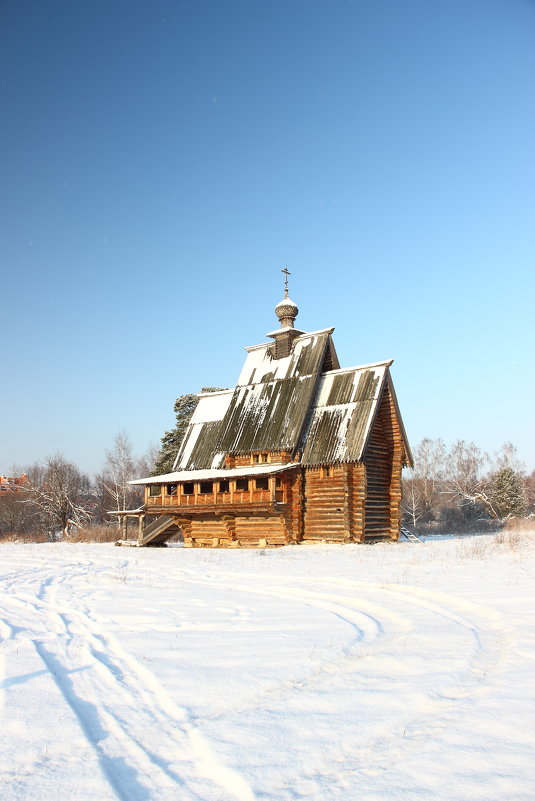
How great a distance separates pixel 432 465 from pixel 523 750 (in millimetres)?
73440

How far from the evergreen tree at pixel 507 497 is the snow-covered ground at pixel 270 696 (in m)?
42.3

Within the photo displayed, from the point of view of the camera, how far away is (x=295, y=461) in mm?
28219

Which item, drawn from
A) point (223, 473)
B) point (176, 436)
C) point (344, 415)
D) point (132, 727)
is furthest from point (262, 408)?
point (132, 727)

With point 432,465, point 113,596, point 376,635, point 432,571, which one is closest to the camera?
point 376,635

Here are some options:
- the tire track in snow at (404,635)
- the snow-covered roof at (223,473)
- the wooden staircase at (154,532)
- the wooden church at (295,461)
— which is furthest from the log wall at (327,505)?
the tire track in snow at (404,635)

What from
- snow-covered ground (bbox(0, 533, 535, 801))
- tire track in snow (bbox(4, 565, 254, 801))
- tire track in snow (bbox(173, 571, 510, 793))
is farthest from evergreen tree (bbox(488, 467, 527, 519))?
tire track in snow (bbox(4, 565, 254, 801))

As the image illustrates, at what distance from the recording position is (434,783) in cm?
366

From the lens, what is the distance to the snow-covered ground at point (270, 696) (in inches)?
148

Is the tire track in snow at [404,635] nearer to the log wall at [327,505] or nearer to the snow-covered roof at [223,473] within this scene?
the snow-covered roof at [223,473]

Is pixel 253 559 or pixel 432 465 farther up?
pixel 432 465

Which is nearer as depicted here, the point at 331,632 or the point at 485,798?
the point at 485,798

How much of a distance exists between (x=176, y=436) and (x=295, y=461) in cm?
2394

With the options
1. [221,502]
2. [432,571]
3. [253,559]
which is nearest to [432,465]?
[221,502]

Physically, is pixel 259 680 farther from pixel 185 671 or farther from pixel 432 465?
pixel 432 465
